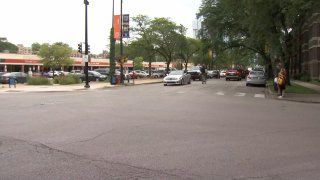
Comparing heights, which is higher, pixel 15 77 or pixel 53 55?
pixel 53 55

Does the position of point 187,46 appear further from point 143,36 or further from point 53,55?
point 53,55

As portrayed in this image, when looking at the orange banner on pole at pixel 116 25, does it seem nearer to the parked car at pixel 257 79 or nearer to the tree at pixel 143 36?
the parked car at pixel 257 79

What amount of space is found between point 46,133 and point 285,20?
26.7 m

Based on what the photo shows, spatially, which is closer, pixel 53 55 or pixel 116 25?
pixel 116 25

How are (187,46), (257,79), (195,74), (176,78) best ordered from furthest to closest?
(187,46) < (195,74) < (176,78) < (257,79)

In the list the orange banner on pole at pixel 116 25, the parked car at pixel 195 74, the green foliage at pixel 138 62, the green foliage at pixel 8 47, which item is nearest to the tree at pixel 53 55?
the green foliage at pixel 138 62

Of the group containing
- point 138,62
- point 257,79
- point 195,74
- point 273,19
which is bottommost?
point 257,79

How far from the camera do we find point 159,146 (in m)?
9.34

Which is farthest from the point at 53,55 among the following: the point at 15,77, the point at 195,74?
the point at 15,77

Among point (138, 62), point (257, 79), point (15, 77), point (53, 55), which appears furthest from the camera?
point (138, 62)

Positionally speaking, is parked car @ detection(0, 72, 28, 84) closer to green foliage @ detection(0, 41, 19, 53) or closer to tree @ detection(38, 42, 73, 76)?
tree @ detection(38, 42, 73, 76)

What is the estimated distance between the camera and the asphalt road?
7159mm

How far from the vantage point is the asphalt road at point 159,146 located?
716 cm

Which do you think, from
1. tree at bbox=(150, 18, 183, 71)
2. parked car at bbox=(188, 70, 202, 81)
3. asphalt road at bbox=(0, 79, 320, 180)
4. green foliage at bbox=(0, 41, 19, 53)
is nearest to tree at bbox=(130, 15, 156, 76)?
tree at bbox=(150, 18, 183, 71)
